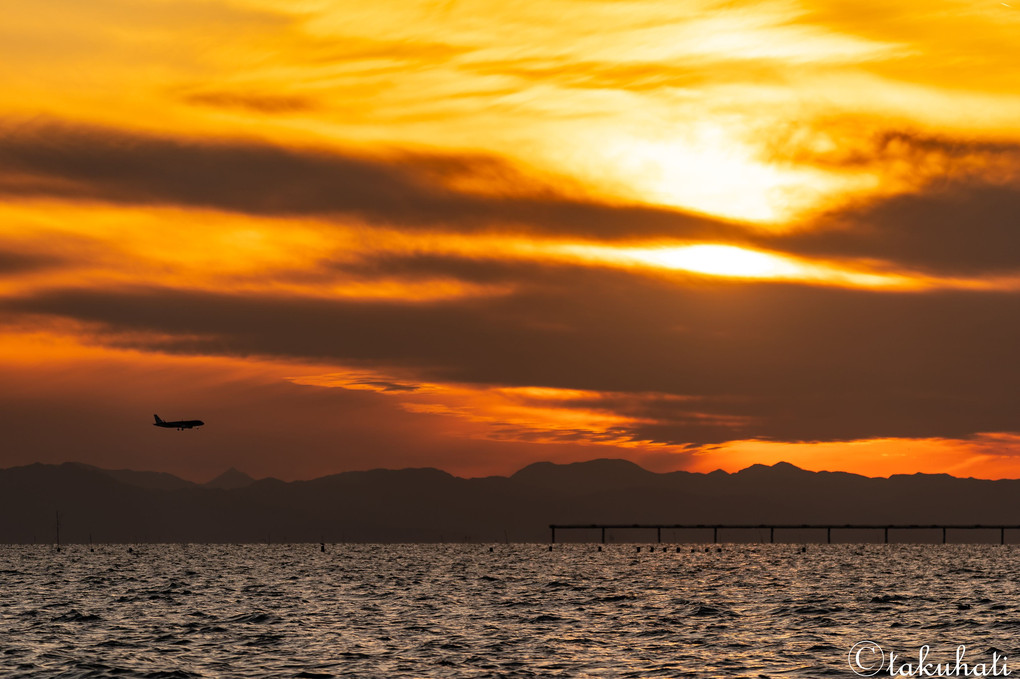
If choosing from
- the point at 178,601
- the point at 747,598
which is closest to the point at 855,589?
the point at 747,598

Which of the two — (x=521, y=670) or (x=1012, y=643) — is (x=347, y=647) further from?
(x=1012, y=643)

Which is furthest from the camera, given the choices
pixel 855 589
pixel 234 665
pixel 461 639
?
pixel 855 589

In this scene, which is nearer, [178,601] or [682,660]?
[682,660]

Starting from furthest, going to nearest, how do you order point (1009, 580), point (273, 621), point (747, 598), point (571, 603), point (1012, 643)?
point (1009, 580) < point (747, 598) < point (571, 603) < point (273, 621) < point (1012, 643)

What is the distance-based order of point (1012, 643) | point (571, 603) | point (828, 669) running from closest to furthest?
point (828, 669) < point (1012, 643) < point (571, 603)

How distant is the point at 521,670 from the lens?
65.7 m

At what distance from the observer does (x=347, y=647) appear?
78125 millimetres

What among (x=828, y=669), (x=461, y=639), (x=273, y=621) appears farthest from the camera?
(x=273, y=621)

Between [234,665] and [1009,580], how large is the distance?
472 feet

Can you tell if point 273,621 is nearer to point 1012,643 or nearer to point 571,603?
point 571,603

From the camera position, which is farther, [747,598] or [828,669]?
[747,598]

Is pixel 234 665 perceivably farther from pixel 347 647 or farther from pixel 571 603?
pixel 571 603

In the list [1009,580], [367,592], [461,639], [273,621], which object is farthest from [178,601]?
[1009,580]

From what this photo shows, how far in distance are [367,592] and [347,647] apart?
227ft
